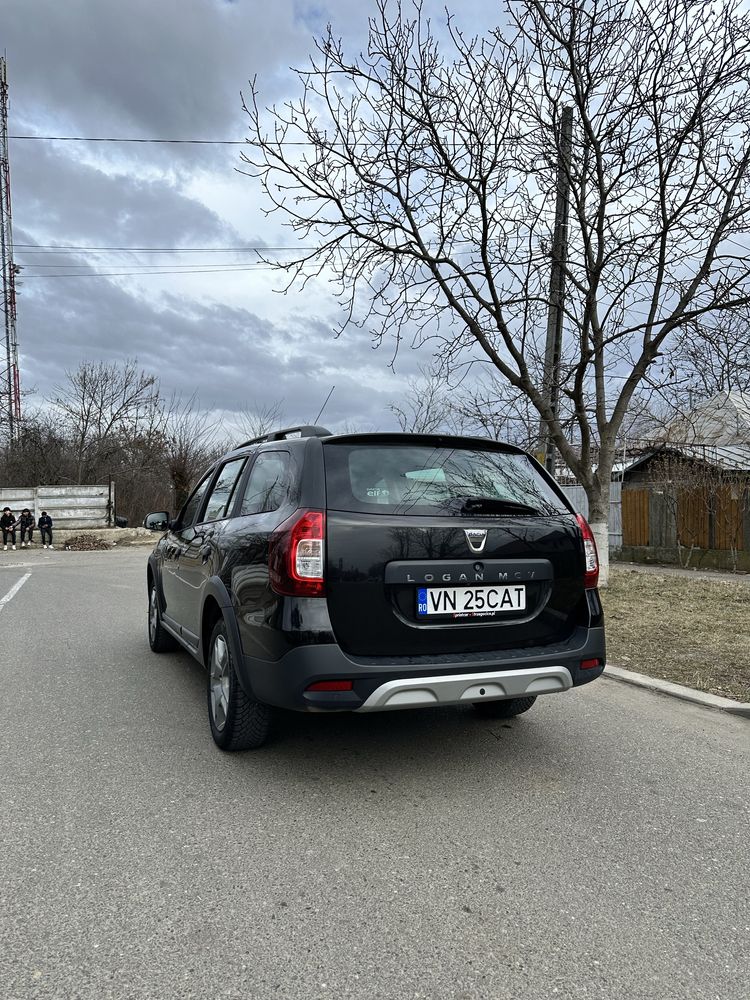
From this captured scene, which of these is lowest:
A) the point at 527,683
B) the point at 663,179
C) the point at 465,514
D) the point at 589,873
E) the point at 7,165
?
the point at 589,873

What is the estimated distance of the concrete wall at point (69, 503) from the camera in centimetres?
2845

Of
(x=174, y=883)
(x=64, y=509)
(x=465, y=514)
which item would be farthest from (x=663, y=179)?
(x=64, y=509)

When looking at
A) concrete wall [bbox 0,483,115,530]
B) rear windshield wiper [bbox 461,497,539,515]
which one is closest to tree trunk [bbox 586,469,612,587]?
rear windshield wiper [bbox 461,497,539,515]

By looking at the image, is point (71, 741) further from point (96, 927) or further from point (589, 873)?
Result: point (589, 873)

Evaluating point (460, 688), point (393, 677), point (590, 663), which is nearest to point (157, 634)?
point (393, 677)

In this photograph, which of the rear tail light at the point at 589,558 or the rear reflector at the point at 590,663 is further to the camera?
the rear tail light at the point at 589,558

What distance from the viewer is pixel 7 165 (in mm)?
30703

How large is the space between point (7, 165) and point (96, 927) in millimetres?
35819

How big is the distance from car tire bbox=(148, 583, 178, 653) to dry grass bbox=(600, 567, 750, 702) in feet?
13.1

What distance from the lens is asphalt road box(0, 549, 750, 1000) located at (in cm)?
211

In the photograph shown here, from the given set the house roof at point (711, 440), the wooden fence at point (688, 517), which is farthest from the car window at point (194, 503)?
the wooden fence at point (688, 517)

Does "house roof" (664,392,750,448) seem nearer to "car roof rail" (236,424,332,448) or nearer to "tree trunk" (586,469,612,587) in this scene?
"tree trunk" (586,469,612,587)

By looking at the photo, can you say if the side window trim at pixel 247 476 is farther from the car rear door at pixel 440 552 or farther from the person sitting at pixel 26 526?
the person sitting at pixel 26 526

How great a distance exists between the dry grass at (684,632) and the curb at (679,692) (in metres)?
0.12
